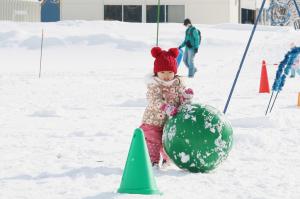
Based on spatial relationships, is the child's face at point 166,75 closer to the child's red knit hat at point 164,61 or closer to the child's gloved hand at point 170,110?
the child's red knit hat at point 164,61

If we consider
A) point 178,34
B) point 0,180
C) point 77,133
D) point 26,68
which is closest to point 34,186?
point 0,180

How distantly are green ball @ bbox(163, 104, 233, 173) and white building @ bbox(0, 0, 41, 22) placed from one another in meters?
34.0

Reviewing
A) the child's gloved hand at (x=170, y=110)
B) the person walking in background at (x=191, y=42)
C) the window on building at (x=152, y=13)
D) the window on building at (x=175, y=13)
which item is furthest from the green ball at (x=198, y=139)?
the window on building at (x=175, y=13)

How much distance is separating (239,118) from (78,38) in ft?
64.1

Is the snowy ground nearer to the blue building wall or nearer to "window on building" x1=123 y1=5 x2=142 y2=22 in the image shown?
"window on building" x1=123 y1=5 x2=142 y2=22

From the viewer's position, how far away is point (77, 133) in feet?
27.5

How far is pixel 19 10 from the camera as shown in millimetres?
38719

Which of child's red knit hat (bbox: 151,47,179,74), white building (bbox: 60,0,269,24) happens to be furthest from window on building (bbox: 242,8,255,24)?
child's red knit hat (bbox: 151,47,179,74)

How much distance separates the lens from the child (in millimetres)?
6051

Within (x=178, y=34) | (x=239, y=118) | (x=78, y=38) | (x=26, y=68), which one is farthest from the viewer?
(x=178, y=34)

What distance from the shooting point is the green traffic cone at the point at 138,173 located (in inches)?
190

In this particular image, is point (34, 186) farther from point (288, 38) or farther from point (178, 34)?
point (288, 38)

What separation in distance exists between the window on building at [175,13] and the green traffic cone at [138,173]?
133 feet

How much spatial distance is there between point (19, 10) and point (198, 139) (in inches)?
1356
